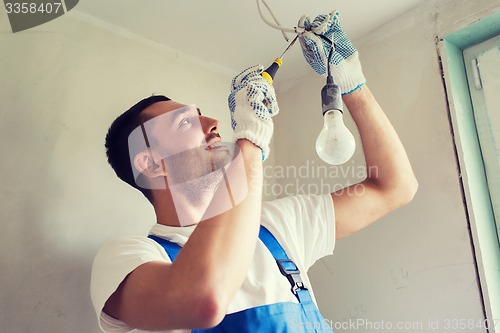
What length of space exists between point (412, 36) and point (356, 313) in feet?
2.91

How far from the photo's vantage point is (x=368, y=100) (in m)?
0.96

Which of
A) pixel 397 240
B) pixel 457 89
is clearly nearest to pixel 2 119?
pixel 397 240

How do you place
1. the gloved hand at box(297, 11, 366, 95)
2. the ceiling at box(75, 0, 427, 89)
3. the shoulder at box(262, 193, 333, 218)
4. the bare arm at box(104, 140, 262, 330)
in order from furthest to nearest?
1. the ceiling at box(75, 0, 427, 89)
2. the shoulder at box(262, 193, 333, 218)
3. the gloved hand at box(297, 11, 366, 95)
4. the bare arm at box(104, 140, 262, 330)

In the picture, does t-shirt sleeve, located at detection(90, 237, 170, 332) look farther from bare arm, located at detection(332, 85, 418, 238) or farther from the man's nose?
bare arm, located at detection(332, 85, 418, 238)

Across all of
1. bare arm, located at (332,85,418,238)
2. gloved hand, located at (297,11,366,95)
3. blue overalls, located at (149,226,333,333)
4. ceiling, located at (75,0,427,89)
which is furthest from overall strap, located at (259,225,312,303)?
ceiling, located at (75,0,427,89)

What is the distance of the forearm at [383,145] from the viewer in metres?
0.95

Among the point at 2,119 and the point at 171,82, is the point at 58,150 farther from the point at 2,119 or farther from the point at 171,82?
the point at 171,82

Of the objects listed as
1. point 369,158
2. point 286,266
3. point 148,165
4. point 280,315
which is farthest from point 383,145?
point 148,165

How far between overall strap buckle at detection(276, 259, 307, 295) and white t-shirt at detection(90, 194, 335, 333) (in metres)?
0.02

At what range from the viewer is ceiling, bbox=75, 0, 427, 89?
112cm

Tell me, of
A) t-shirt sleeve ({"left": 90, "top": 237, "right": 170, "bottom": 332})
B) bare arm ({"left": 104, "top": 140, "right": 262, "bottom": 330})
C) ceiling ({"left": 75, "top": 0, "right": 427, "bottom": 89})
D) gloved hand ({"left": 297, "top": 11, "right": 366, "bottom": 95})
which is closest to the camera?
bare arm ({"left": 104, "top": 140, "right": 262, "bottom": 330})

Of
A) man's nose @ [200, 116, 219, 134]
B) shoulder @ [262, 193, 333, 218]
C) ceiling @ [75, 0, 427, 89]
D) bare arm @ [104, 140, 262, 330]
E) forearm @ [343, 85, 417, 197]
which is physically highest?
ceiling @ [75, 0, 427, 89]

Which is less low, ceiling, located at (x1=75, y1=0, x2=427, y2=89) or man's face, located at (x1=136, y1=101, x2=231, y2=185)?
ceiling, located at (x1=75, y1=0, x2=427, y2=89)

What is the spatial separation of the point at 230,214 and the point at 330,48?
1.69 ft
